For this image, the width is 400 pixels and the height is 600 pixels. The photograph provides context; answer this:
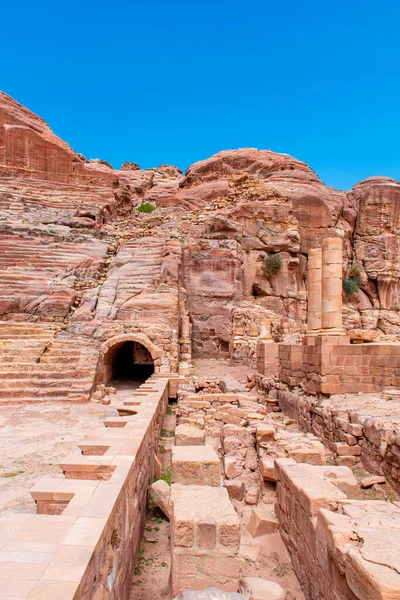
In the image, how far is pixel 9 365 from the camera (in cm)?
1175

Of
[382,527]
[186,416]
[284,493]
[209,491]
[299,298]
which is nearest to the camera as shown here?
[382,527]

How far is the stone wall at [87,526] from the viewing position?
217 cm

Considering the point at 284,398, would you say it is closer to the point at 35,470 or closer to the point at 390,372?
the point at 390,372

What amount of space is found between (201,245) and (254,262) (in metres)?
4.48

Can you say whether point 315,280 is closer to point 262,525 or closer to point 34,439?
point 262,525

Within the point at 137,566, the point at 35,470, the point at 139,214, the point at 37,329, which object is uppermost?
the point at 139,214

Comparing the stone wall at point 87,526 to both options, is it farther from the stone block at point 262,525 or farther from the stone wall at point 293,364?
the stone wall at point 293,364

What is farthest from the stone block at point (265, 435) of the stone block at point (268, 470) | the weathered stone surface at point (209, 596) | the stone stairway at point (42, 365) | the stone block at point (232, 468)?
the stone stairway at point (42, 365)

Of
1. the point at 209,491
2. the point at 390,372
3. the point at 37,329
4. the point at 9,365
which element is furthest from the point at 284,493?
the point at 37,329

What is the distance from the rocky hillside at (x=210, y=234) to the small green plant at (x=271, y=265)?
6 cm

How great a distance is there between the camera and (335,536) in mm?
2939

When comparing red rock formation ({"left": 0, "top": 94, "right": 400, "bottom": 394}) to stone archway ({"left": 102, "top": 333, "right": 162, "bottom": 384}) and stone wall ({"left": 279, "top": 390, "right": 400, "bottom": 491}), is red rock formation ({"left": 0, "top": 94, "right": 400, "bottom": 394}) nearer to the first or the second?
stone archway ({"left": 102, "top": 333, "right": 162, "bottom": 384})

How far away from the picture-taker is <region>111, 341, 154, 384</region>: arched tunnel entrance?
52.1 ft

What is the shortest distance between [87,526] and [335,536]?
1.85 metres
